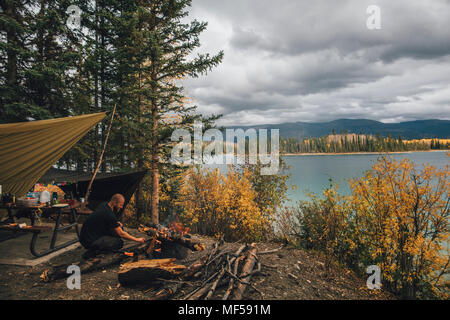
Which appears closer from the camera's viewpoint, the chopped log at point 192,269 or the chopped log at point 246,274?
the chopped log at point 246,274

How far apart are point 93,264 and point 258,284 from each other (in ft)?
7.93

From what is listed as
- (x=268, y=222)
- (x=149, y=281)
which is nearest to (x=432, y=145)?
(x=268, y=222)

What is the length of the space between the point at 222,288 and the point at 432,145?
98407 millimetres

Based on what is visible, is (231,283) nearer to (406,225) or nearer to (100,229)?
(100,229)

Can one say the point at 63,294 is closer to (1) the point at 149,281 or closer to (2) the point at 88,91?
(1) the point at 149,281

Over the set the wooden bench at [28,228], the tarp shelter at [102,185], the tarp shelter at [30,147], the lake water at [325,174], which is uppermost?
the tarp shelter at [30,147]

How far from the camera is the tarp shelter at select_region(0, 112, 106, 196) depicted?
3.08 m

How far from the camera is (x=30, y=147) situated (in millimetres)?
3264

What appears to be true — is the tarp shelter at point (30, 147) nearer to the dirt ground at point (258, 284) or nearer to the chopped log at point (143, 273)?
the dirt ground at point (258, 284)

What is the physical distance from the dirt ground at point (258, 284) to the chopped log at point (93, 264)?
0.22 ft

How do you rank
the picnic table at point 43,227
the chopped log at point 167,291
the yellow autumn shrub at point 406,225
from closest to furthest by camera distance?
the chopped log at point 167,291
the picnic table at point 43,227
the yellow autumn shrub at point 406,225

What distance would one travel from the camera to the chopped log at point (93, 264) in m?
2.89

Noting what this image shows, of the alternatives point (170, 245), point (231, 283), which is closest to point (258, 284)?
point (231, 283)

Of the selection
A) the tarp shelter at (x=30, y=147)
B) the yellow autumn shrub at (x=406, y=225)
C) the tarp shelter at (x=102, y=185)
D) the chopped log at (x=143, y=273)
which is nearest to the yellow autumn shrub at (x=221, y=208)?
the tarp shelter at (x=102, y=185)
